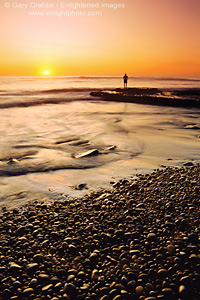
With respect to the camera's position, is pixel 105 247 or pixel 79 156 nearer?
pixel 105 247


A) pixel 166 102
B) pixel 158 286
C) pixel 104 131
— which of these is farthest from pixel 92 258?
pixel 166 102

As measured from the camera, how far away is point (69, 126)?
615 inches

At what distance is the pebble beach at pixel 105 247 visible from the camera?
3.17m

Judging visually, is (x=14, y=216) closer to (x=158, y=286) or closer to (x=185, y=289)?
(x=158, y=286)

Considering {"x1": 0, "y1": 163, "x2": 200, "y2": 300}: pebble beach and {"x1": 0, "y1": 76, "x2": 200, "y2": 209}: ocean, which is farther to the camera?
{"x1": 0, "y1": 76, "x2": 200, "y2": 209}: ocean

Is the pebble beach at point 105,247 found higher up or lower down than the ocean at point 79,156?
lower down

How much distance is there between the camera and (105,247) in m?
3.93

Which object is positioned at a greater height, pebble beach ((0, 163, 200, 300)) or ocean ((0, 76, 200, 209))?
ocean ((0, 76, 200, 209))

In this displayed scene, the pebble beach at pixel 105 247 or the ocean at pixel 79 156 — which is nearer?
the pebble beach at pixel 105 247

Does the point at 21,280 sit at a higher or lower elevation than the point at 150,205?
lower

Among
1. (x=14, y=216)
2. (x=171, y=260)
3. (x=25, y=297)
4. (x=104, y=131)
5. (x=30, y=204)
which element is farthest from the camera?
(x=104, y=131)

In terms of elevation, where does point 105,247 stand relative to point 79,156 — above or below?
below

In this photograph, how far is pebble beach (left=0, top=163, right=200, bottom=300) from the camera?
125 inches

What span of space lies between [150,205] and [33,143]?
7376mm
